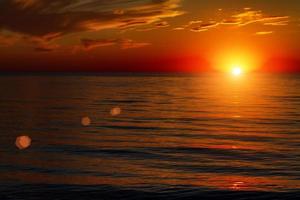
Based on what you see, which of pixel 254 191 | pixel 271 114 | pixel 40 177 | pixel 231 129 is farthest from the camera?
pixel 271 114

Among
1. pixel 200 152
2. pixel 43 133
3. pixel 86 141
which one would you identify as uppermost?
pixel 43 133

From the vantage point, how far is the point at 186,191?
70.3ft

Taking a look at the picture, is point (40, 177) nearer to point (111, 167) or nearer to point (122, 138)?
point (111, 167)

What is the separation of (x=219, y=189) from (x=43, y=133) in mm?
24920

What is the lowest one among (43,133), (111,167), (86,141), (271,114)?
(111,167)

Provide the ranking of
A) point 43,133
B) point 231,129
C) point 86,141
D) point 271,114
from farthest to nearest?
point 271,114, point 231,129, point 43,133, point 86,141

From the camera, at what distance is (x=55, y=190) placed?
70.4 ft

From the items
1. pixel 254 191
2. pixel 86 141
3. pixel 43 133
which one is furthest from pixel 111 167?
pixel 43 133

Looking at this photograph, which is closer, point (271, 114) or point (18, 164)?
point (18, 164)

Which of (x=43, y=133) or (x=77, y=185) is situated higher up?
(x=43, y=133)

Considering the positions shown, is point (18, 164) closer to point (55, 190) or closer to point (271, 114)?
point (55, 190)

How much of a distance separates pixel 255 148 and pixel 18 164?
16.7 meters

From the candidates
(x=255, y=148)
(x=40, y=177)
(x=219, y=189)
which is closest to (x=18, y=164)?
(x=40, y=177)

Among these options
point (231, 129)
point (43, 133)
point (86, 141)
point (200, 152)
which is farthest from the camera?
point (231, 129)
